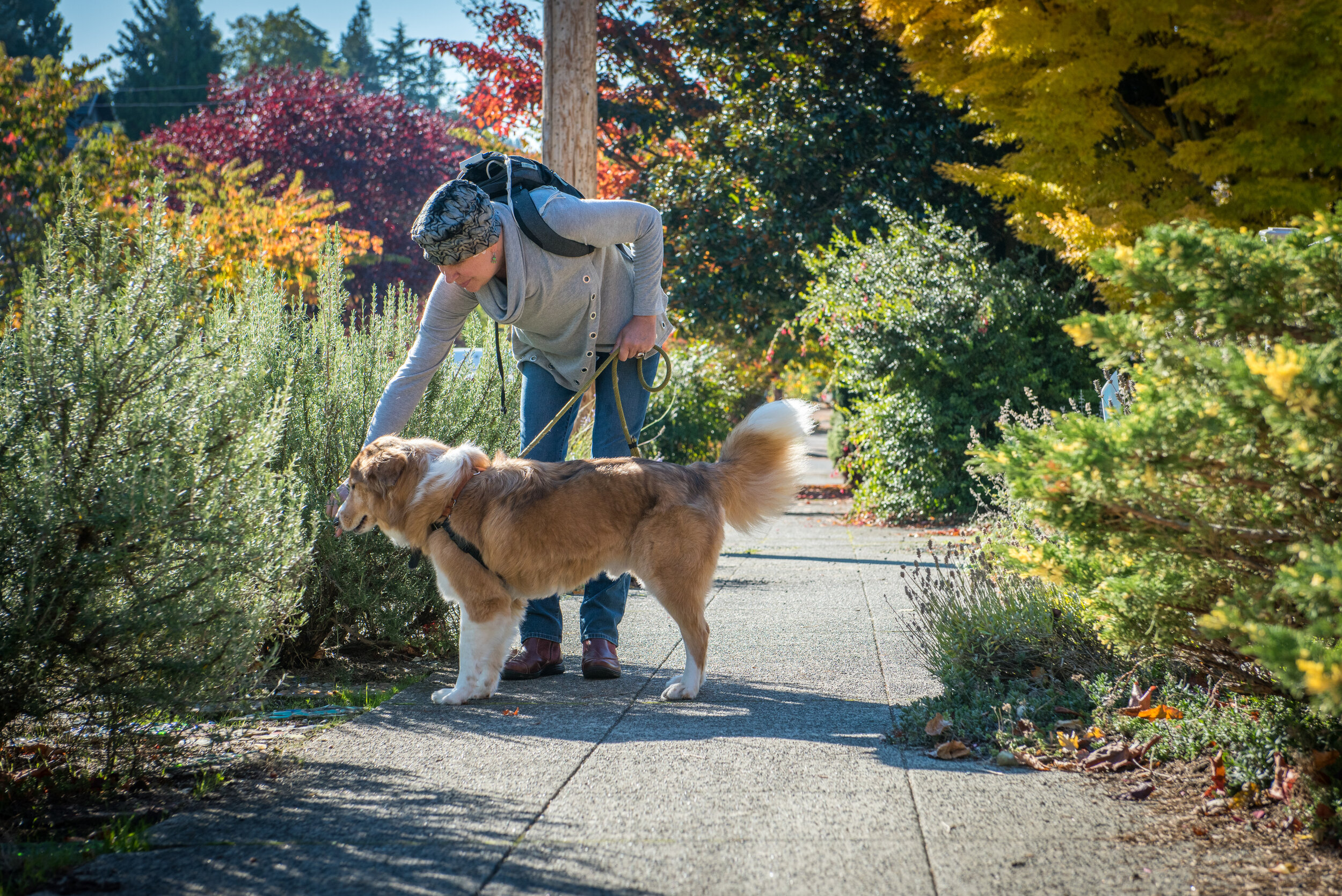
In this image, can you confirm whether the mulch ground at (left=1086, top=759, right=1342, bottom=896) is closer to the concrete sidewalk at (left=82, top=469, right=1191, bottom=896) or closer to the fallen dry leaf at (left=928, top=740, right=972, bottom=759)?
the concrete sidewalk at (left=82, top=469, right=1191, bottom=896)

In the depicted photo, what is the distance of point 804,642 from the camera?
17.5ft

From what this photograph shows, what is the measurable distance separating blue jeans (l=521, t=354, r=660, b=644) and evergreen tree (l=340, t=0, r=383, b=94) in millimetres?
74646

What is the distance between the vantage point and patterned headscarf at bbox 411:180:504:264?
407cm

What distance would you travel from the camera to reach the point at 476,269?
4.29m

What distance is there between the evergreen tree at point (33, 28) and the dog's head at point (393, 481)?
48.4m

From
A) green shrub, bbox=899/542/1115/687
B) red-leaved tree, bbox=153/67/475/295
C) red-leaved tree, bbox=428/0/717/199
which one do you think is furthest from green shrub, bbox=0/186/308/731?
red-leaved tree, bbox=153/67/475/295

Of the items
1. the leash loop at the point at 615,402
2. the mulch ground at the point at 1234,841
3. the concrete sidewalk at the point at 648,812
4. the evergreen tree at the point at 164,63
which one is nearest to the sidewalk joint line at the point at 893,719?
the concrete sidewalk at the point at 648,812

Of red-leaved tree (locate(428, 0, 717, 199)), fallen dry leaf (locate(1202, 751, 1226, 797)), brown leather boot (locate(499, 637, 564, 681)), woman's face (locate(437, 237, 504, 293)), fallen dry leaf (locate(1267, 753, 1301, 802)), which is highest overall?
red-leaved tree (locate(428, 0, 717, 199))

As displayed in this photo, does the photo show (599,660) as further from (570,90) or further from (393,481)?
(570,90)

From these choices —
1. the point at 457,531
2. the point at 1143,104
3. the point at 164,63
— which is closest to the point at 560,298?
the point at 457,531

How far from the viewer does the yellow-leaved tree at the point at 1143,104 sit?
26.7 feet

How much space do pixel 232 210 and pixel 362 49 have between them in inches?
2518

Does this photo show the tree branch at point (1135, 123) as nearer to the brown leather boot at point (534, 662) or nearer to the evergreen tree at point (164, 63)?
the brown leather boot at point (534, 662)

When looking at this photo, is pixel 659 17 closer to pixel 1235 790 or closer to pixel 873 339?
pixel 873 339
